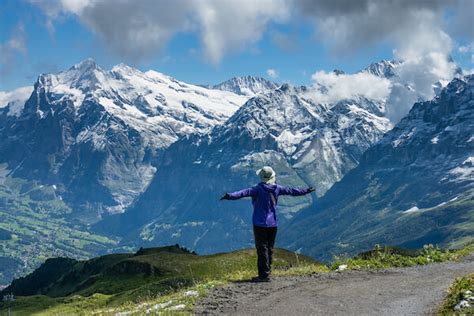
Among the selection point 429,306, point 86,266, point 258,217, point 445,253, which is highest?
point 86,266

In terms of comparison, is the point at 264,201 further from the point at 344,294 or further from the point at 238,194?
the point at 344,294

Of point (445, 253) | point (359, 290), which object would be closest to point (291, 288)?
point (359, 290)

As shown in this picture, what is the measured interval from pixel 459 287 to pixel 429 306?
1268 mm

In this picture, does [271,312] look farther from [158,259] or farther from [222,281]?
[158,259]

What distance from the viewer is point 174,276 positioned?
180 feet

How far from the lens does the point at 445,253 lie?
3469cm

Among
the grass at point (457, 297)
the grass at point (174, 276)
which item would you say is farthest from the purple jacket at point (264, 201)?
the grass at point (457, 297)

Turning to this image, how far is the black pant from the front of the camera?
2823 cm

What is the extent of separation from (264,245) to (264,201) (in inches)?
80.1

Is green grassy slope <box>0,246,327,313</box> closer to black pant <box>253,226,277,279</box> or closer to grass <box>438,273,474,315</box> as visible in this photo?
black pant <box>253,226,277,279</box>

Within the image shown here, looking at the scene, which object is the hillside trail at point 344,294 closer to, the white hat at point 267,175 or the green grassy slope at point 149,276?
the white hat at point 267,175

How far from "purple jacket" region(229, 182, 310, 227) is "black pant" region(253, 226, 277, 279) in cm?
34

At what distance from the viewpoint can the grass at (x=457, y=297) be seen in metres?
19.5

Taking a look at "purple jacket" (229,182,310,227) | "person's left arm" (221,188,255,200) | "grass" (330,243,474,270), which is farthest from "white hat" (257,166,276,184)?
"grass" (330,243,474,270)
